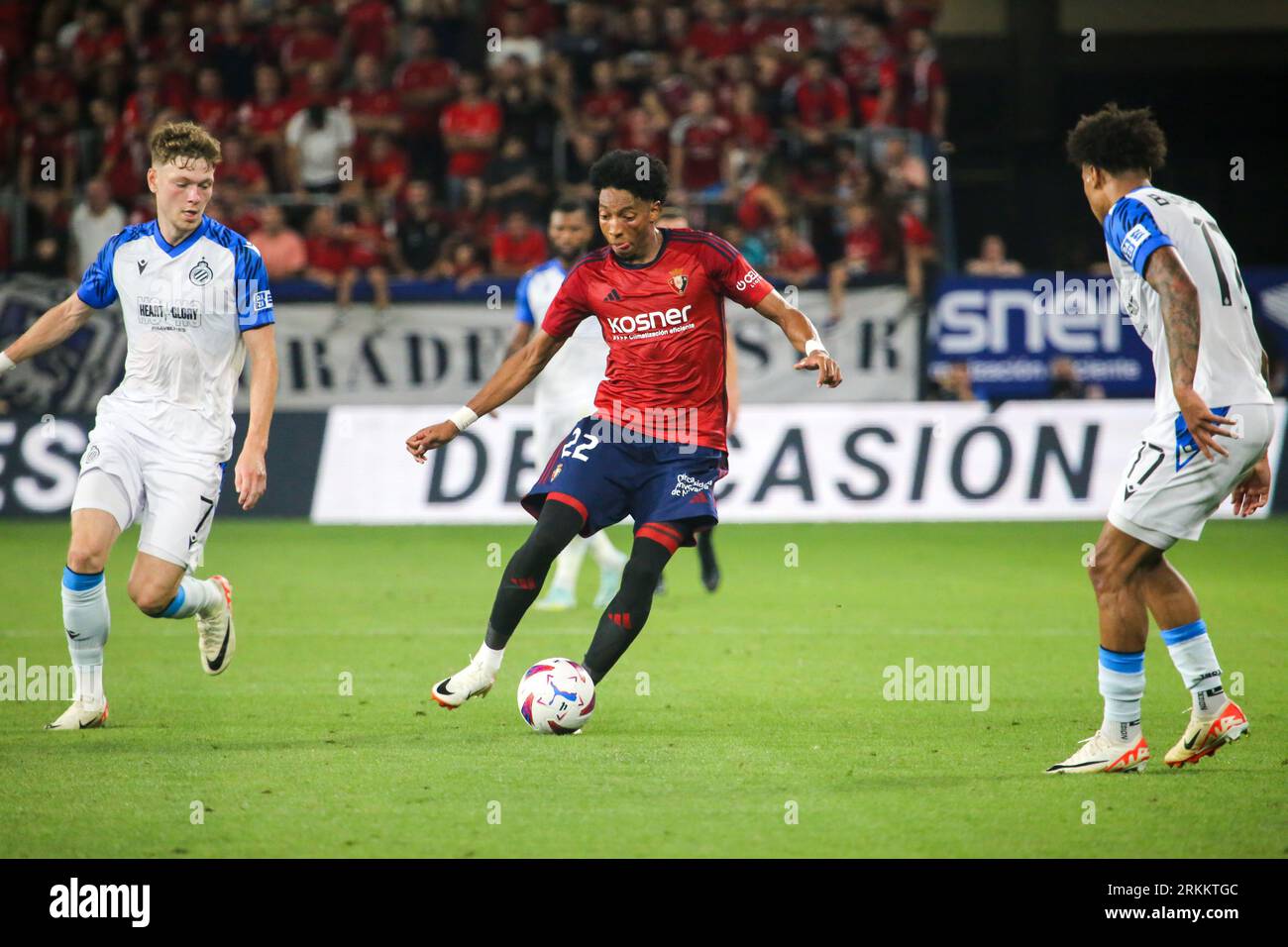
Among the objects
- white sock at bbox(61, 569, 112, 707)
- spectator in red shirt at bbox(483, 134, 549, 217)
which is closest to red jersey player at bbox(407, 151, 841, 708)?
white sock at bbox(61, 569, 112, 707)

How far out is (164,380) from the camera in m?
7.12

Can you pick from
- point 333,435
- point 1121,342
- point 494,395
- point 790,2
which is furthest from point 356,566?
point 790,2

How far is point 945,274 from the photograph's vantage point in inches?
730

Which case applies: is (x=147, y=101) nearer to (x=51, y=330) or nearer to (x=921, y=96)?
(x=921, y=96)

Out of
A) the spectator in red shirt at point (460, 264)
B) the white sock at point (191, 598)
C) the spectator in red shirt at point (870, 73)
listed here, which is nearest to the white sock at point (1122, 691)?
the white sock at point (191, 598)

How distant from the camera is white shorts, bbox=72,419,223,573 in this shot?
22.9 feet

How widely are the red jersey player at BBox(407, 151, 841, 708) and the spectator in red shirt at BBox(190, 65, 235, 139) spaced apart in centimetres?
1356

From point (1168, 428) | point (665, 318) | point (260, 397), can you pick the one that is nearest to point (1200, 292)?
point (1168, 428)

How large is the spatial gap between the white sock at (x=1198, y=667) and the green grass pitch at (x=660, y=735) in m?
0.27

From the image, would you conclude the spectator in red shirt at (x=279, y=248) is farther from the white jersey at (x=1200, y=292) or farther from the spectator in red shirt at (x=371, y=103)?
the white jersey at (x=1200, y=292)

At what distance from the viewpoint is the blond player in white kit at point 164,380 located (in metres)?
6.98

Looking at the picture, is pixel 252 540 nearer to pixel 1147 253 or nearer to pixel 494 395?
pixel 494 395

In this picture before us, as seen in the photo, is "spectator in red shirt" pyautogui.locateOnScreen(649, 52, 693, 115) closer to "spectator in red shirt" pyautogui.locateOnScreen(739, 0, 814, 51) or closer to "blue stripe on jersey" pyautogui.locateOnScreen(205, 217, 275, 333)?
"spectator in red shirt" pyautogui.locateOnScreen(739, 0, 814, 51)

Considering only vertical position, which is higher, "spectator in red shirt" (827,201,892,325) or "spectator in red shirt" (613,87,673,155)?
"spectator in red shirt" (613,87,673,155)
